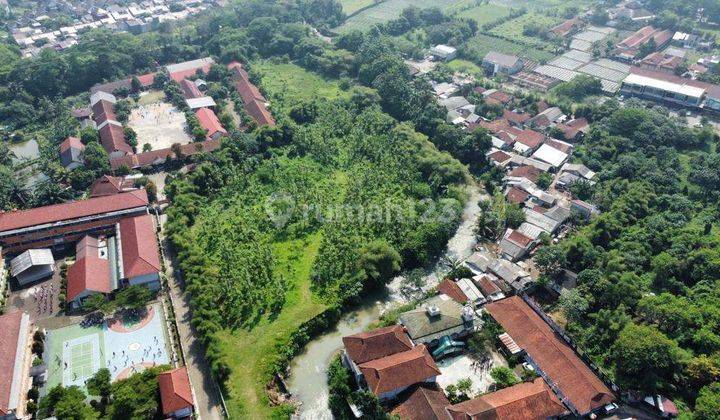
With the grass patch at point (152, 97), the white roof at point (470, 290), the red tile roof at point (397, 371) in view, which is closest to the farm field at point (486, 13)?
the grass patch at point (152, 97)

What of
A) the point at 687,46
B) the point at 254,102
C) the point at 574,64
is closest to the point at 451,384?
the point at 254,102

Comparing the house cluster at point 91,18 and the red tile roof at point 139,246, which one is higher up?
the house cluster at point 91,18

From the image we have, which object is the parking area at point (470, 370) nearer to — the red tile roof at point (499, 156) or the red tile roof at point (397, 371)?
the red tile roof at point (397, 371)

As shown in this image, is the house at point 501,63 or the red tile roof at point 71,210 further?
the house at point 501,63

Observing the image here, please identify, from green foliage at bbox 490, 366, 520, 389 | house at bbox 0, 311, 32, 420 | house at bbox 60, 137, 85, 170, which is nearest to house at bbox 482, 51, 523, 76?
green foliage at bbox 490, 366, 520, 389

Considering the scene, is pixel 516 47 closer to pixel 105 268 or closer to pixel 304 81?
pixel 304 81

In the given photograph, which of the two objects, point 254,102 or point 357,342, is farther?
point 254,102
